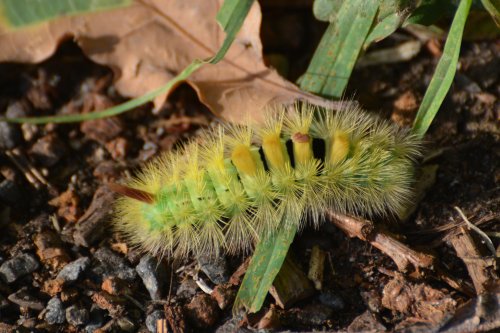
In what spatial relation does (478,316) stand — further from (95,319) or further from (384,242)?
(95,319)

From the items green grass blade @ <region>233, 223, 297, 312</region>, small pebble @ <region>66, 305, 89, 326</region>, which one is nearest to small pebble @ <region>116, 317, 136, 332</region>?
small pebble @ <region>66, 305, 89, 326</region>

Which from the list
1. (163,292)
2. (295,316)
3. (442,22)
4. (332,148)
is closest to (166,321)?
(163,292)

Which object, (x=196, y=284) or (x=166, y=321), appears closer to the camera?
(x=166, y=321)

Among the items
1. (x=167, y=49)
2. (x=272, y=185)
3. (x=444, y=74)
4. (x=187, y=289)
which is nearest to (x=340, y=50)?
(x=444, y=74)

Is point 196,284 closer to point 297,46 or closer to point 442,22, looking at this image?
point 297,46

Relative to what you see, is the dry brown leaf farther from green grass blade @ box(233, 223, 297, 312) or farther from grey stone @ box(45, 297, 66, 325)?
grey stone @ box(45, 297, 66, 325)
